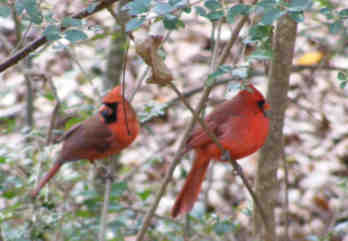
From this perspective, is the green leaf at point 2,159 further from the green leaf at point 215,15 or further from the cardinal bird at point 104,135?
the green leaf at point 215,15

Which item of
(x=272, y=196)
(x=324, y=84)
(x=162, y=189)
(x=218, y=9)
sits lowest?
(x=324, y=84)

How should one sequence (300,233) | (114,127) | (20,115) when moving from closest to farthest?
(114,127) → (300,233) → (20,115)

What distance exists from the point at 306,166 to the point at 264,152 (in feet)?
8.37

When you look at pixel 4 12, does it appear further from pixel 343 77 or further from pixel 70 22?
pixel 343 77

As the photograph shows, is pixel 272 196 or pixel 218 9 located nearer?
pixel 218 9

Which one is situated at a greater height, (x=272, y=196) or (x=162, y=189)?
(x=162, y=189)

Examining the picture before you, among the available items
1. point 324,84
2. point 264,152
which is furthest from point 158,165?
point 264,152

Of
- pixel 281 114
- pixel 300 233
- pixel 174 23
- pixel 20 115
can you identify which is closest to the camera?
pixel 174 23

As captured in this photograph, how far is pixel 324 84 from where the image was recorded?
208 inches

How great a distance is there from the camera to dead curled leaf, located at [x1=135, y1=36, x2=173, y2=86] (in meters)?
1.36

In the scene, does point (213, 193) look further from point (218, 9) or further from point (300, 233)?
point (218, 9)

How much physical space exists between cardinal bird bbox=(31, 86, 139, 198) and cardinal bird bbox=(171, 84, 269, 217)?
0.54m

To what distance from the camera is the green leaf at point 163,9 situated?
1.43m

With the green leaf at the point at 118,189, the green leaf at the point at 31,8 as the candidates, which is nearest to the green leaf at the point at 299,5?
the green leaf at the point at 31,8
